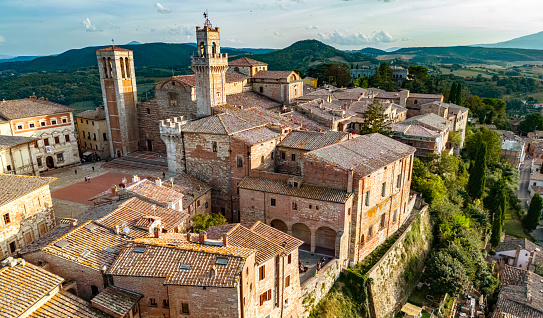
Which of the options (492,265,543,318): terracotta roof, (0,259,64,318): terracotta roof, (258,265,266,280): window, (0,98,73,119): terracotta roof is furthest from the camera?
(0,98,73,119): terracotta roof

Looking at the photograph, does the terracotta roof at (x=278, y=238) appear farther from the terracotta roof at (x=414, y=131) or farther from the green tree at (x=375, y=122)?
the terracotta roof at (x=414, y=131)

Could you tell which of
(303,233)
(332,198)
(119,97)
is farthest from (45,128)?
(332,198)

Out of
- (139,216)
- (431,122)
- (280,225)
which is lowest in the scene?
(280,225)

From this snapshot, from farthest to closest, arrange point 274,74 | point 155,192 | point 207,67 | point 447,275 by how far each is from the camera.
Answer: point 274,74
point 207,67
point 447,275
point 155,192

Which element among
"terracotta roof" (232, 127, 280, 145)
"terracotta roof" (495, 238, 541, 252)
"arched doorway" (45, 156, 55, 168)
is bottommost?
"terracotta roof" (495, 238, 541, 252)

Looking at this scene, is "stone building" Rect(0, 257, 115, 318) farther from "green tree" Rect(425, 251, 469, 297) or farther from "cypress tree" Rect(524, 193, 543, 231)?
"cypress tree" Rect(524, 193, 543, 231)

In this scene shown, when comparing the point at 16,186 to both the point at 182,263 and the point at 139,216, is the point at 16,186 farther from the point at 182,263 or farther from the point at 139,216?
the point at 182,263

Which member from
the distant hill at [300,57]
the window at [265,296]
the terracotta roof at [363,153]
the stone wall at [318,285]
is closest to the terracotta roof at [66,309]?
the window at [265,296]

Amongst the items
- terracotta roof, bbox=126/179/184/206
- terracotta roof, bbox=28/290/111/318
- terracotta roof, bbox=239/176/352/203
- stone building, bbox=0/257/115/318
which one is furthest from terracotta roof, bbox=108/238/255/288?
terracotta roof, bbox=239/176/352/203

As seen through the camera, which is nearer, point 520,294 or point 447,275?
point 447,275
